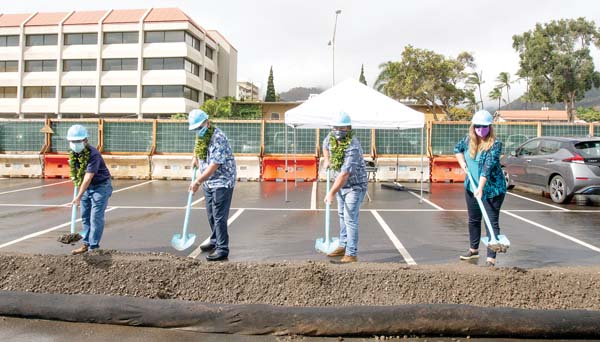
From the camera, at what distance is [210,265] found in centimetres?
450

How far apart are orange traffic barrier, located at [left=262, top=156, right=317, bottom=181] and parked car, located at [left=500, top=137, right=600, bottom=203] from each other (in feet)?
21.7

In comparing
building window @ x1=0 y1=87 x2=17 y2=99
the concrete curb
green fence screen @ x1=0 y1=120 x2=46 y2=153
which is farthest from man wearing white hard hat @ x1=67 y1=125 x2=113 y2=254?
building window @ x1=0 y1=87 x2=17 y2=99

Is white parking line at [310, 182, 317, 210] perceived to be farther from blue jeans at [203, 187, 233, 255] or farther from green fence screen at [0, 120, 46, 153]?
green fence screen at [0, 120, 46, 153]

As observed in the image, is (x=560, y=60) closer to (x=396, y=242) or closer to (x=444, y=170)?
(x=444, y=170)

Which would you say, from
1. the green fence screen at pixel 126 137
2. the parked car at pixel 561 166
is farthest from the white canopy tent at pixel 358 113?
the green fence screen at pixel 126 137

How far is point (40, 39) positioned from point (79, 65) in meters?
5.98

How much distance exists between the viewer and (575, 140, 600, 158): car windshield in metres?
10.5

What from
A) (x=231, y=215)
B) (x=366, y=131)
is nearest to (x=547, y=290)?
(x=231, y=215)

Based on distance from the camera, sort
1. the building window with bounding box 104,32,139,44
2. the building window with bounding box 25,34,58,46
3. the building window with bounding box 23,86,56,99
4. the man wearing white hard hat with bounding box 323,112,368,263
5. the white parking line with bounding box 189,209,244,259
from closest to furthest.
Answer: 1. the man wearing white hard hat with bounding box 323,112,368,263
2. the white parking line with bounding box 189,209,244,259
3. the building window with bounding box 104,32,139,44
4. the building window with bounding box 25,34,58,46
5. the building window with bounding box 23,86,56,99

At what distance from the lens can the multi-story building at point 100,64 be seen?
5578cm

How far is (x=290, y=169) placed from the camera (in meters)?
16.8

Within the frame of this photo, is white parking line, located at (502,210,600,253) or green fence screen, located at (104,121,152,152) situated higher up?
green fence screen, located at (104,121,152,152)

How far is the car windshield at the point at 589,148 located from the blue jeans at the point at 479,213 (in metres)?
6.58

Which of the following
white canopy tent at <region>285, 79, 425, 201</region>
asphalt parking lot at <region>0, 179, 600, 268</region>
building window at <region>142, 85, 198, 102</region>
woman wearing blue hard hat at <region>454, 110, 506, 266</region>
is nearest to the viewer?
woman wearing blue hard hat at <region>454, 110, 506, 266</region>
